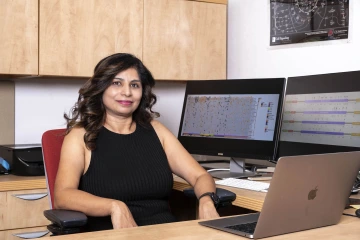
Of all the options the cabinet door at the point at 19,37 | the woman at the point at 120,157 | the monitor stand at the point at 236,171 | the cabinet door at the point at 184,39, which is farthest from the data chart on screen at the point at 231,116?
the cabinet door at the point at 19,37

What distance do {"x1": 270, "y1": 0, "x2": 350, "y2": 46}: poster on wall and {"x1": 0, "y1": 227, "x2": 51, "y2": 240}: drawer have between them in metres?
1.73

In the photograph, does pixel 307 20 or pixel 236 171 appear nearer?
pixel 236 171

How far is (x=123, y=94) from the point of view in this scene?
249cm

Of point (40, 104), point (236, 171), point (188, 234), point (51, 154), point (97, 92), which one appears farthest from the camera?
point (40, 104)

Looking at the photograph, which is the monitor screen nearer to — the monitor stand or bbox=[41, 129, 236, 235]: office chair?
the monitor stand

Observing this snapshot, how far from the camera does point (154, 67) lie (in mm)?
3395

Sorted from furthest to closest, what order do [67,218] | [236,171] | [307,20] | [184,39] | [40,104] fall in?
[184,39] → [40,104] → [307,20] → [236,171] → [67,218]

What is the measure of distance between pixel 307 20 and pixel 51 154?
1.66 metres

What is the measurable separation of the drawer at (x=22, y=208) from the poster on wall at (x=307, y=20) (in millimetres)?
1646

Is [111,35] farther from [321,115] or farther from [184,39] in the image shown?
[321,115]

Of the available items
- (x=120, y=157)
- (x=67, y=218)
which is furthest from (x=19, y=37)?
(x=67, y=218)

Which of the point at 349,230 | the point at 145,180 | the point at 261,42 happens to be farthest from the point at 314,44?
the point at 349,230

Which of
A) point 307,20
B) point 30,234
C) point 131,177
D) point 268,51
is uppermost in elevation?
point 307,20

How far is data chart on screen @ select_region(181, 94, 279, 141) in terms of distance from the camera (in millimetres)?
2707
